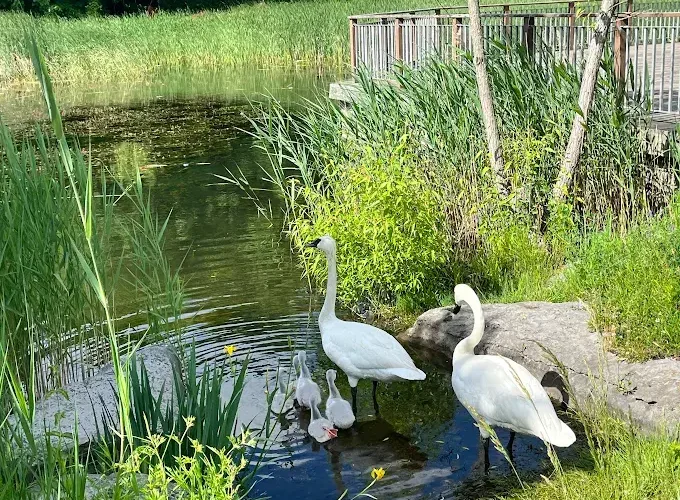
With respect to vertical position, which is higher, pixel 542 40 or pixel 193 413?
pixel 542 40

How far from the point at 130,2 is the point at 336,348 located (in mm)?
50785

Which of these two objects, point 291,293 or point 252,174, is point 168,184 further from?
point 291,293

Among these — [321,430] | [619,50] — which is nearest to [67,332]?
[321,430]

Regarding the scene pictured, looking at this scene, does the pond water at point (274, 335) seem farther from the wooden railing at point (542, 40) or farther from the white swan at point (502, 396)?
the wooden railing at point (542, 40)

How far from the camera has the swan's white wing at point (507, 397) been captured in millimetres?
4887

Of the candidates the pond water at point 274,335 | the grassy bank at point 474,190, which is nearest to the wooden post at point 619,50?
the grassy bank at point 474,190

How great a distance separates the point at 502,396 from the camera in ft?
17.1

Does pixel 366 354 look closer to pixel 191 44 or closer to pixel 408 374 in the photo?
pixel 408 374

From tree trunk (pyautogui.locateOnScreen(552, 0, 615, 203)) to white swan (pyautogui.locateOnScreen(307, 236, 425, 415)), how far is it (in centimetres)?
252

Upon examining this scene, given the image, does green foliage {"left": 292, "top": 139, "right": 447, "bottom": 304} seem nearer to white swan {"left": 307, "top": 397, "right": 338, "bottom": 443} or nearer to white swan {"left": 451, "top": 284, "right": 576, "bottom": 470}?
white swan {"left": 451, "top": 284, "right": 576, "bottom": 470}

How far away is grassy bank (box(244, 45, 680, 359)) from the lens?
7652 millimetres

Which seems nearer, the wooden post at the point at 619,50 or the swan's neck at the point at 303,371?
the swan's neck at the point at 303,371

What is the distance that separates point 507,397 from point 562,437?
0.48 m

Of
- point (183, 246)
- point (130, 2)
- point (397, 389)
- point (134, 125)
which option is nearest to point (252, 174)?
point (183, 246)
